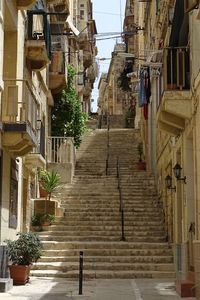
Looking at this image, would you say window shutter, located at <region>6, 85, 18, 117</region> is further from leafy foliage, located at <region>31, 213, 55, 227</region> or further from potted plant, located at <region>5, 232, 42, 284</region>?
leafy foliage, located at <region>31, 213, 55, 227</region>

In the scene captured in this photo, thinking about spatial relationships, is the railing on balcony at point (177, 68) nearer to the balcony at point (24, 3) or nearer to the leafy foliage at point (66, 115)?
the balcony at point (24, 3)

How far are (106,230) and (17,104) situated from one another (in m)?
7.79

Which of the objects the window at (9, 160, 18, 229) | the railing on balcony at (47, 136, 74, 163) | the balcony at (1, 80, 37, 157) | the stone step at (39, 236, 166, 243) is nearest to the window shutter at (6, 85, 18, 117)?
the balcony at (1, 80, 37, 157)

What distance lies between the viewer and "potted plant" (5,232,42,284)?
577 inches

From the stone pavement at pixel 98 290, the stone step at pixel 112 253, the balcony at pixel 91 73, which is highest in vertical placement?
the balcony at pixel 91 73

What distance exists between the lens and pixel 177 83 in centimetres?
1404

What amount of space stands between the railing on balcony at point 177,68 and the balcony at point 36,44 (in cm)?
494

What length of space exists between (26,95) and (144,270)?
5953 millimetres

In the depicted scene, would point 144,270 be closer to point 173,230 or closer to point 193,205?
point 173,230

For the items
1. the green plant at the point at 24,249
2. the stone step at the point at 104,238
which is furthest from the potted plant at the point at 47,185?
the green plant at the point at 24,249

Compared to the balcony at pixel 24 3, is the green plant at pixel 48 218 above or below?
below

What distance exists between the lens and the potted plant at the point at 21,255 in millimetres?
14656

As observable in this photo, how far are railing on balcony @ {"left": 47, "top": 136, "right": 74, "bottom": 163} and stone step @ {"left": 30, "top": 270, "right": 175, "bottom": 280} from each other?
33.0 ft

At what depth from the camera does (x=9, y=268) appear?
47.6 ft
